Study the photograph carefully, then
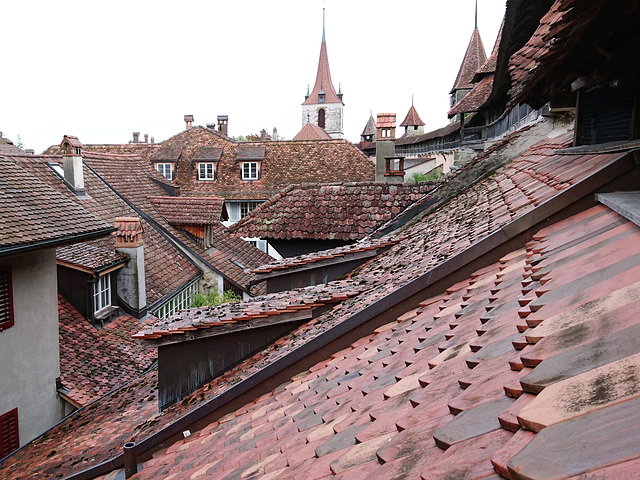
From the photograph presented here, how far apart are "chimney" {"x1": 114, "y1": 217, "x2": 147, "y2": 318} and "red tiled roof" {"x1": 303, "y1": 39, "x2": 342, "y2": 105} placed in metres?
67.1

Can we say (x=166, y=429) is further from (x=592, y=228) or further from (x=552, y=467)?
(x=552, y=467)

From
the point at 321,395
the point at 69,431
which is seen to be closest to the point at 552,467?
the point at 321,395

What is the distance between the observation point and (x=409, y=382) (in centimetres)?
248

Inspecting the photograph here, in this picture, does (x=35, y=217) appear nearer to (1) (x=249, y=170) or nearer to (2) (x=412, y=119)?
(1) (x=249, y=170)

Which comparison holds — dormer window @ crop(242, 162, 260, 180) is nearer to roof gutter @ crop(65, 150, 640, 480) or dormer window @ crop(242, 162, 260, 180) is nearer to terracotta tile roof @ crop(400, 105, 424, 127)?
roof gutter @ crop(65, 150, 640, 480)

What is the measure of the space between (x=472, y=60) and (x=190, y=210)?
32.9m

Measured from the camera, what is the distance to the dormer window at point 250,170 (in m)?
33.1

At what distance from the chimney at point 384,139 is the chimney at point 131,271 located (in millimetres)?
6541

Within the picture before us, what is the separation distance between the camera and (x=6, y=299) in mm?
9195

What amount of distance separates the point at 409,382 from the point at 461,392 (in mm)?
553

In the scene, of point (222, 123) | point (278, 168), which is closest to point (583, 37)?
point (278, 168)

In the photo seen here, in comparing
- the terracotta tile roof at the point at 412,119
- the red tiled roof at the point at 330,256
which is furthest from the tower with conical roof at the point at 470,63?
the red tiled roof at the point at 330,256

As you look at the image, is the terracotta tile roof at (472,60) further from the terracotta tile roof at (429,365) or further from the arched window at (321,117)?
the terracotta tile roof at (429,365)

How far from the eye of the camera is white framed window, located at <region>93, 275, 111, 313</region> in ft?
42.7
